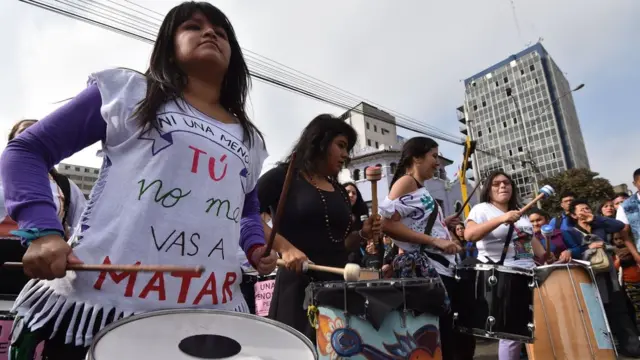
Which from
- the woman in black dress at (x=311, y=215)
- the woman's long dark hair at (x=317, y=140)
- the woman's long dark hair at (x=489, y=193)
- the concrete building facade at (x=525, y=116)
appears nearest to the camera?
the woman in black dress at (x=311, y=215)

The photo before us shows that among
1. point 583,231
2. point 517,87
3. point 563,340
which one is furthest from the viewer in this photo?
point 517,87

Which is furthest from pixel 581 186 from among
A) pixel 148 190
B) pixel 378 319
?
pixel 148 190

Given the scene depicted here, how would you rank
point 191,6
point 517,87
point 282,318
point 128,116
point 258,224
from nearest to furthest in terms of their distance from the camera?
point 128,116 < point 191,6 < point 258,224 < point 282,318 < point 517,87

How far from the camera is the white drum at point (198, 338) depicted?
3.07 feet

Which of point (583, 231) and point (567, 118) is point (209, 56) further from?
point (567, 118)

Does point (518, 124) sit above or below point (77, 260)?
above

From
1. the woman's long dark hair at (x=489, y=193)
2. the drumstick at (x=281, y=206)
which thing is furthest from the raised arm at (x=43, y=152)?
the woman's long dark hair at (x=489, y=193)

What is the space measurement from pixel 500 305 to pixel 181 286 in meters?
2.70

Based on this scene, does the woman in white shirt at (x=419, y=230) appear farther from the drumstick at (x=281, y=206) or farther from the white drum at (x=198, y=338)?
the white drum at (x=198, y=338)

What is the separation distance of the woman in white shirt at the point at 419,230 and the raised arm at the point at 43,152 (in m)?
2.44

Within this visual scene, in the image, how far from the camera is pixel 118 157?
4.06 feet

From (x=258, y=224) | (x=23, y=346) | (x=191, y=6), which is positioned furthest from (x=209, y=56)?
(x=23, y=346)

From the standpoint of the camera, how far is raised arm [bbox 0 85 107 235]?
1.06 metres

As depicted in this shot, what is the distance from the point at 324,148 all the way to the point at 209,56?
59.9 inches
